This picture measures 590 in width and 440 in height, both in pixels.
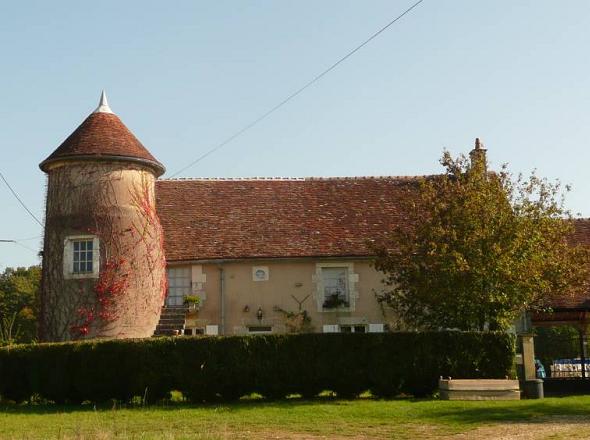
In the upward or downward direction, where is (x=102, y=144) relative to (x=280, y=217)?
upward

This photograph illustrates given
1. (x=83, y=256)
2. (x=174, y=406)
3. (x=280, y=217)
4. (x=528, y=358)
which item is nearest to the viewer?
(x=174, y=406)

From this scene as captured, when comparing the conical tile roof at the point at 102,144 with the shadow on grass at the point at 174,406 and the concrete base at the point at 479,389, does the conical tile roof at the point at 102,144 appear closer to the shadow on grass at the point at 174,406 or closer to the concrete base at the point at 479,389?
the shadow on grass at the point at 174,406

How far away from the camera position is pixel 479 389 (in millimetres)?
17359

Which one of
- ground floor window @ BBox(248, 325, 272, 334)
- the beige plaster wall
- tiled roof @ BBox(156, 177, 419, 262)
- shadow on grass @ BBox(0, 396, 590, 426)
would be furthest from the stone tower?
shadow on grass @ BBox(0, 396, 590, 426)

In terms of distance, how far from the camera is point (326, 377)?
702 inches

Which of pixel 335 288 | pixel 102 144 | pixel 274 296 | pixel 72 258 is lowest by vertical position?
pixel 274 296

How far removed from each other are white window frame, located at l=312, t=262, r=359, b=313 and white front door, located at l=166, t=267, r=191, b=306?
163 inches

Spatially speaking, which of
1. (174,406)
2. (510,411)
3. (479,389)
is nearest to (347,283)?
(479,389)

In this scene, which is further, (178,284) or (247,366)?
(178,284)

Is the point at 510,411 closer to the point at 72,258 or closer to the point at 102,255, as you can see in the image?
the point at 102,255

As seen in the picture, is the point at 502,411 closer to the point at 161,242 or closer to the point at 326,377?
the point at 326,377

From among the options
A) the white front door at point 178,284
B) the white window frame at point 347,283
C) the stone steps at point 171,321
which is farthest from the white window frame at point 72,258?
the white window frame at point 347,283

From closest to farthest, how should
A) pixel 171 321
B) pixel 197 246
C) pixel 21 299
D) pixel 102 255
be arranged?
pixel 102 255
pixel 171 321
pixel 197 246
pixel 21 299

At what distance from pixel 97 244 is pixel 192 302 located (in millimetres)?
3992
